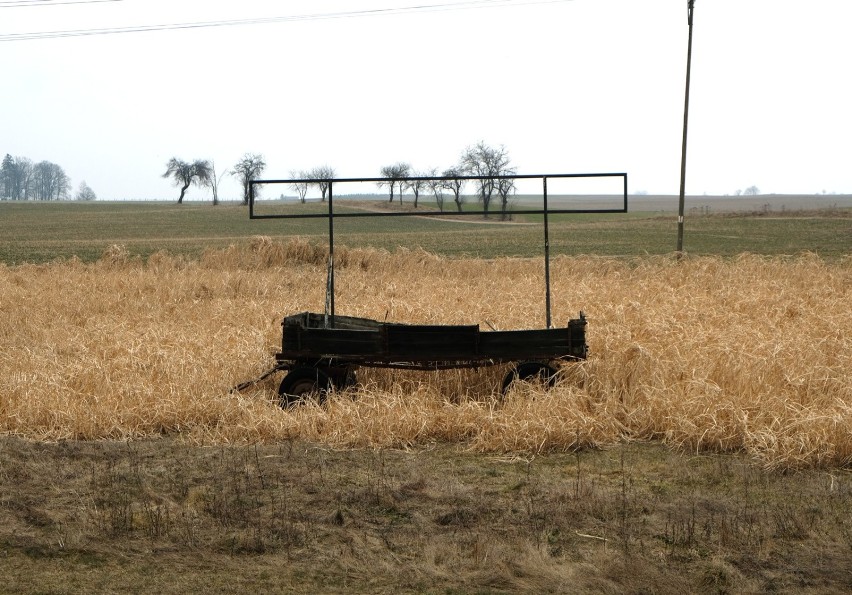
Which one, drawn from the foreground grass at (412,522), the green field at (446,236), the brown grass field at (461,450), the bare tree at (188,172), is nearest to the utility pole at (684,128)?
the green field at (446,236)

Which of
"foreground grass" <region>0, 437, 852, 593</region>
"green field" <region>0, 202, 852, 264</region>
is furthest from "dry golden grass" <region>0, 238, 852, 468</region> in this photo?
"green field" <region>0, 202, 852, 264</region>

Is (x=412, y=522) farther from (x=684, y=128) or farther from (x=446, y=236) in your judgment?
(x=446, y=236)

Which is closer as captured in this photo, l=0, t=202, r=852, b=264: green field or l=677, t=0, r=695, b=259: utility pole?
l=677, t=0, r=695, b=259: utility pole

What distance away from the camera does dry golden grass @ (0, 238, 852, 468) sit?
820cm

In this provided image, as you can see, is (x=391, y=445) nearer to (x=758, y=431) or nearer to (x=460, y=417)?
(x=460, y=417)

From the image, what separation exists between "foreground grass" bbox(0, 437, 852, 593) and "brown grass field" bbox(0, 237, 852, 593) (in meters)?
0.02

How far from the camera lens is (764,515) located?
6098 millimetres

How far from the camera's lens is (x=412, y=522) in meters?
6.07

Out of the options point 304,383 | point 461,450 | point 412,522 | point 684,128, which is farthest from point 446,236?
point 412,522

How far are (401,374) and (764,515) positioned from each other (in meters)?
4.82

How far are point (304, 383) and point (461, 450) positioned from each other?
207 centimetres

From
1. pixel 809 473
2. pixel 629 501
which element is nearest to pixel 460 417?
pixel 629 501

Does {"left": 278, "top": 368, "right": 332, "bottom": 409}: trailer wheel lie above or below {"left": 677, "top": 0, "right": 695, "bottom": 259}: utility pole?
below

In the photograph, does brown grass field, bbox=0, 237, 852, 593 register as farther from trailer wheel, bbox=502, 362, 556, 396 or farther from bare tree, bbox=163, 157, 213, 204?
bare tree, bbox=163, 157, 213, 204
